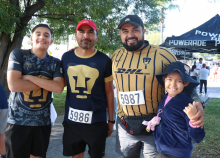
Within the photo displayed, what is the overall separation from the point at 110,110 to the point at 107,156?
1.49m

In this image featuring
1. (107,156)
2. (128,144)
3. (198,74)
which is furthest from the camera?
(198,74)

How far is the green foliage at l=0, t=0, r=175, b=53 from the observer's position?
6348 mm

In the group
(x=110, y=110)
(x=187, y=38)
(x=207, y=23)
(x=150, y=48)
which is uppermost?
(x=207, y=23)

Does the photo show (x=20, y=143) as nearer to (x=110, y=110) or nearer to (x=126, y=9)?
(x=110, y=110)

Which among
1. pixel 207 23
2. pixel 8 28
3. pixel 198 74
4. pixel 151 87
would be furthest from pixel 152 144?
pixel 198 74

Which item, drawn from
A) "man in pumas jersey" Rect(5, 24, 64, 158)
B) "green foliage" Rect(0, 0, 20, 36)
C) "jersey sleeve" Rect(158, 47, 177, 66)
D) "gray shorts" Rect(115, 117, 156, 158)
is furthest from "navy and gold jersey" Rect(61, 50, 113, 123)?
"green foliage" Rect(0, 0, 20, 36)

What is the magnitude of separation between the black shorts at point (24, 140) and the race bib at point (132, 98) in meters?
1.02

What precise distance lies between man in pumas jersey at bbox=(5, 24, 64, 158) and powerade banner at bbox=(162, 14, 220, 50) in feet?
20.5

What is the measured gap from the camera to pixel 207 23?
7.26 m

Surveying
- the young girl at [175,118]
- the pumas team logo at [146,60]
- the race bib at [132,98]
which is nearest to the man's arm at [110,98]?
the race bib at [132,98]

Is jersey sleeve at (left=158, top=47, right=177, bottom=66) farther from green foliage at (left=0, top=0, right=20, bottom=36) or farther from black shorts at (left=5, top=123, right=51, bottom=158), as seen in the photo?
green foliage at (left=0, top=0, right=20, bottom=36)

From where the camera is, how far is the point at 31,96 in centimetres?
223

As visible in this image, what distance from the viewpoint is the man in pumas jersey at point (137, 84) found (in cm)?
216

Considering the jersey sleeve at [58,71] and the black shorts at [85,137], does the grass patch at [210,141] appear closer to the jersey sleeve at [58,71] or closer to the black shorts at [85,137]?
the black shorts at [85,137]
